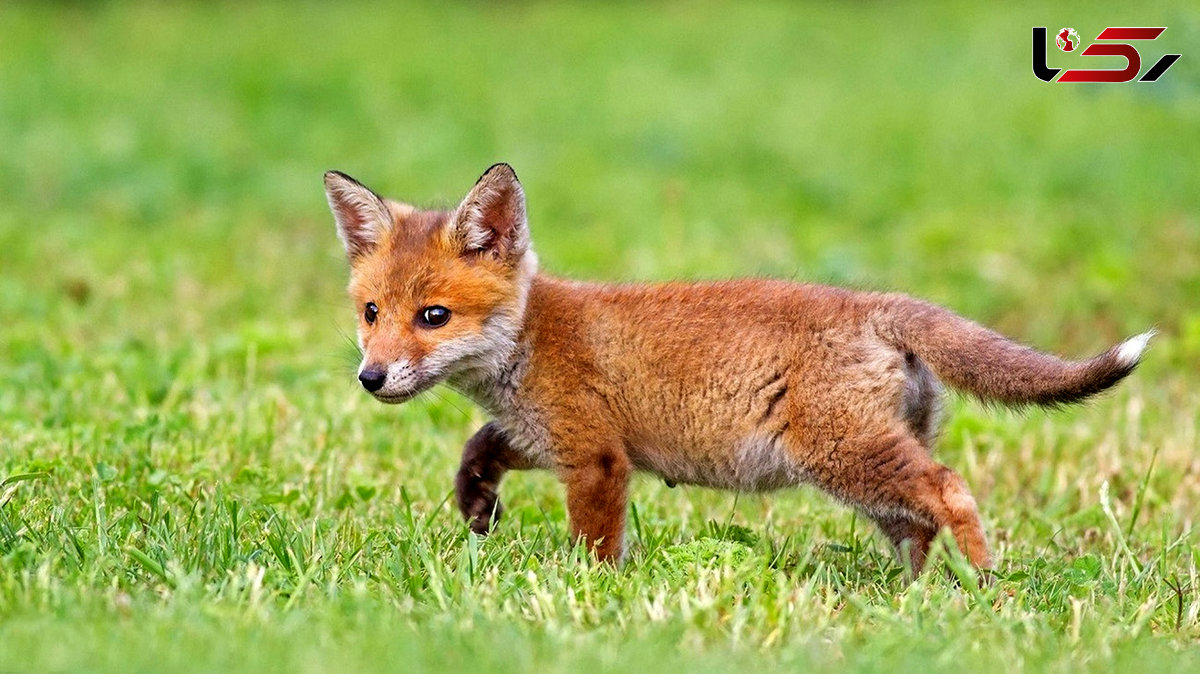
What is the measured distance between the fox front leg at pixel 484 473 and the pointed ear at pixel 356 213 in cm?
92

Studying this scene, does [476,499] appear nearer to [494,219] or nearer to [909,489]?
[494,219]

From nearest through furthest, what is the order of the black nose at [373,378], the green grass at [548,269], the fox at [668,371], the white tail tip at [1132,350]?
the green grass at [548,269] < the white tail tip at [1132,350] < the fox at [668,371] < the black nose at [373,378]

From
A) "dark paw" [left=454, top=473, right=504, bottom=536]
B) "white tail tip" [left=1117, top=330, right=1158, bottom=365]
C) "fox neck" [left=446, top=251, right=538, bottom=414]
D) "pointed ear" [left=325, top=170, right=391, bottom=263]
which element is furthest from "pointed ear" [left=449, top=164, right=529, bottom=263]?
"white tail tip" [left=1117, top=330, right=1158, bottom=365]

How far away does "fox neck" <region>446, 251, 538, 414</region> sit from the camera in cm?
582

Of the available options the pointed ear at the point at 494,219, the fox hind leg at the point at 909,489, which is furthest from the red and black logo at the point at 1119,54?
the pointed ear at the point at 494,219

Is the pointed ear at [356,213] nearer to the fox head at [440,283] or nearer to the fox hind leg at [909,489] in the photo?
the fox head at [440,283]

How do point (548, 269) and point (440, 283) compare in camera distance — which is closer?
point (440, 283)

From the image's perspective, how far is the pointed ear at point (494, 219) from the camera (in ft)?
19.1

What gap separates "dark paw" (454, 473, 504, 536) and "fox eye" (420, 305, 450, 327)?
671 millimetres

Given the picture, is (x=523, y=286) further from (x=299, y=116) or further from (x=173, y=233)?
(x=299, y=116)

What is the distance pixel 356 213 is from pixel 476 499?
50.3 inches

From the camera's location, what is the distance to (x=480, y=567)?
505 cm

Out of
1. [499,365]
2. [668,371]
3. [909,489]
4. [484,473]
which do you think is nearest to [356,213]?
[499,365]

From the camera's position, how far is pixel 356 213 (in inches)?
243
